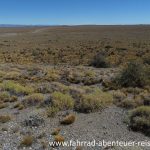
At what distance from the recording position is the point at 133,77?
65.8 feet

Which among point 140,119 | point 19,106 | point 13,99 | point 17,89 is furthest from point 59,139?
point 17,89

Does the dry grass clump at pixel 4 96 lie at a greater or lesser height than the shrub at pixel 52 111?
lesser

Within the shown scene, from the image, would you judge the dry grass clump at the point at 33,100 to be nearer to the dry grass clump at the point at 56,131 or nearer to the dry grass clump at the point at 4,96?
the dry grass clump at the point at 4,96

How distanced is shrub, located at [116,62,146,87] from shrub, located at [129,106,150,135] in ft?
23.4

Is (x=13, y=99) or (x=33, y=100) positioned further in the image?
(x=13, y=99)

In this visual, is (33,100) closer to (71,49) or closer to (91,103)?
(91,103)

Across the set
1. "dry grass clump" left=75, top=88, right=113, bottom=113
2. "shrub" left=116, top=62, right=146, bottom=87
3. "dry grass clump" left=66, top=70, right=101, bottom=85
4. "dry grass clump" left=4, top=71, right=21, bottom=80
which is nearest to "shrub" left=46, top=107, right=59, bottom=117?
"dry grass clump" left=75, top=88, right=113, bottom=113

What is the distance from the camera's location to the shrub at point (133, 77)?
64.6 ft

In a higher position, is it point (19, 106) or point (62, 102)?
point (62, 102)

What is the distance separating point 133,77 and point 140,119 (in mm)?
8544

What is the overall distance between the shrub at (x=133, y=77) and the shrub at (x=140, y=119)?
714 centimetres

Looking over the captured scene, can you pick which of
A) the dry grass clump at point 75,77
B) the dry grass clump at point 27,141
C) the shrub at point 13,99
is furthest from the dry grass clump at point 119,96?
the dry grass clump at point 27,141

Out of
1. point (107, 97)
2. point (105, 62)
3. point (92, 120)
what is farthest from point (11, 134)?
point (105, 62)

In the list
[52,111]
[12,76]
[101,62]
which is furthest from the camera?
[101,62]
